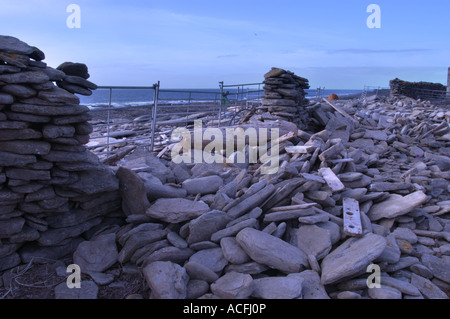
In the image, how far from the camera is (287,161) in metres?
6.45

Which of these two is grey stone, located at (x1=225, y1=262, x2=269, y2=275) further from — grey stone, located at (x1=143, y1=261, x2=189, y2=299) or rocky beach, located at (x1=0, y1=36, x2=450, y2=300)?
grey stone, located at (x1=143, y1=261, x2=189, y2=299)

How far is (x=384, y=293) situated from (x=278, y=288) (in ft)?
3.39

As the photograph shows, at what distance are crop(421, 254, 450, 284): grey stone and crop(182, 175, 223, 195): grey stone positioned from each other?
3.00m

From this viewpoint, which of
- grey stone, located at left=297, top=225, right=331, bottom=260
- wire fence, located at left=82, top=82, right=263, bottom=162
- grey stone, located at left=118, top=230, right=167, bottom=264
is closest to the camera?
grey stone, located at left=297, top=225, right=331, bottom=260

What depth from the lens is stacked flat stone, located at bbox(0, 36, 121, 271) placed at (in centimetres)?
397

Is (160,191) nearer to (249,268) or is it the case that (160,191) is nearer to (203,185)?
(203,185)

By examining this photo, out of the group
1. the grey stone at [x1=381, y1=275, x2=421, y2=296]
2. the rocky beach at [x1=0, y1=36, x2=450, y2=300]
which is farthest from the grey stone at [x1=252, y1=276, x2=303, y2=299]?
the grey stone at [x1=381, y1=275, x2=421, y2=296]

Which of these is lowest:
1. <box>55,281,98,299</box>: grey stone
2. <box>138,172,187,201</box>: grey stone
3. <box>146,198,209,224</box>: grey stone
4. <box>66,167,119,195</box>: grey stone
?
<box>55,281,98,299</box>: grey stone

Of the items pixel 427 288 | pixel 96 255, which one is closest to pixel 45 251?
pixel 96 255

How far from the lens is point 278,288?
3.44m

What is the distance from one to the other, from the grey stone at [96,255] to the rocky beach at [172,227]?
0.02m

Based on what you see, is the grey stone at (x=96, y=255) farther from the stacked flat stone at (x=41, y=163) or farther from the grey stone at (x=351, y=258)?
the grey stone at (x=351, y=258)

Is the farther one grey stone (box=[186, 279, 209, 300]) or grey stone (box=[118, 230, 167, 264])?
grey stone (box=[118, 230, 167, 264])
